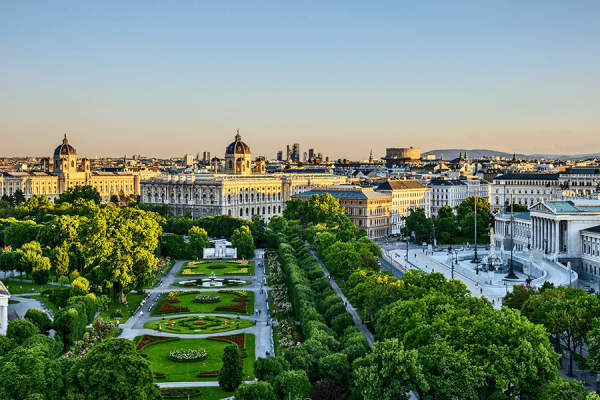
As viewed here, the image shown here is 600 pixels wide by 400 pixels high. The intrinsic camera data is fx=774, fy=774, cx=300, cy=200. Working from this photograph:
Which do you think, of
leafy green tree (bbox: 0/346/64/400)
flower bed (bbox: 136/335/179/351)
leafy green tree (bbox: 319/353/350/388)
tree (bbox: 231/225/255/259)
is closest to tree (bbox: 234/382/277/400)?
leafy green tree (bbox: 319/353/350/388)

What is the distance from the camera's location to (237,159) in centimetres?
19575

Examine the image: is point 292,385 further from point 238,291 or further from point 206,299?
point 238,291

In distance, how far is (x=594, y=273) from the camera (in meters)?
88.4

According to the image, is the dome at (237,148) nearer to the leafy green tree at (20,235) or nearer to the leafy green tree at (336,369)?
the leafy green tree at (20,235)

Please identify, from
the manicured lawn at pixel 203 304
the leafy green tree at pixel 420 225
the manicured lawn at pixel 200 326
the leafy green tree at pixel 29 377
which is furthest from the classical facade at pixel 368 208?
the leafy green tree at pixel 29 377

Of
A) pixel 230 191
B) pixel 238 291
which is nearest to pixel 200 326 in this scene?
pixel 238 291

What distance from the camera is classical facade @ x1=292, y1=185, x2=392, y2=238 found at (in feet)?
482

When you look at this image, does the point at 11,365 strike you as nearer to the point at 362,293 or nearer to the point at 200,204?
the point at 362,293

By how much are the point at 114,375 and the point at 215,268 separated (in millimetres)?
63183

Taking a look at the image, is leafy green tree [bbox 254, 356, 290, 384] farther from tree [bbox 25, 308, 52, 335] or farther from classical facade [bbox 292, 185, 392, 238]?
classical facade [bbox 292, 185, 392, 238]

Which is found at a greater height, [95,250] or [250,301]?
[95,250]

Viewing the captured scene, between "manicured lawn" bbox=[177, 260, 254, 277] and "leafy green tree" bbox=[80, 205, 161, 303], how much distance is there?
1694 cm

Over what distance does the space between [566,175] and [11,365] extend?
→ 144 metres

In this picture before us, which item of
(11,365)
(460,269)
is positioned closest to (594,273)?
(460,269)
